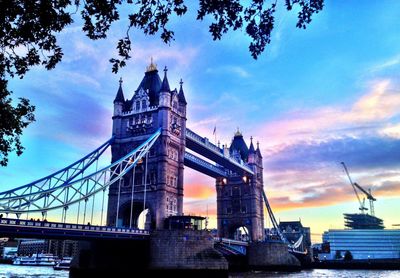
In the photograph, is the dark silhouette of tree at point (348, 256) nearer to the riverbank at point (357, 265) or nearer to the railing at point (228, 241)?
the riverbank at point (357, 265)

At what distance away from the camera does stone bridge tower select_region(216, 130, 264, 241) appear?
4080 inches

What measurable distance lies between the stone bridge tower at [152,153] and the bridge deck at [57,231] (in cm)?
1173

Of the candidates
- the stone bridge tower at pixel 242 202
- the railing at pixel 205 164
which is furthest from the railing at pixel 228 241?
the stone bridge tower at pixel 242 202

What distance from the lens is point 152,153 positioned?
66750 millimetres

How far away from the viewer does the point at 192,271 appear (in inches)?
2078

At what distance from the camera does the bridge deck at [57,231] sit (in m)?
40.8

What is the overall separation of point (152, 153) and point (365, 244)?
134 meters

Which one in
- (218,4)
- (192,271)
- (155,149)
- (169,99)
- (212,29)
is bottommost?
(192,271)

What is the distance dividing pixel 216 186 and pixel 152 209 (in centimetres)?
4749

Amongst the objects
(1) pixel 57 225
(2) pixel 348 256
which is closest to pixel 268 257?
(1) pixel 57 225

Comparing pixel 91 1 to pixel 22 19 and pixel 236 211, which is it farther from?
pixel 236 211

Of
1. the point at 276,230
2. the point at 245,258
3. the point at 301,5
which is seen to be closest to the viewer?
the point at 301,5

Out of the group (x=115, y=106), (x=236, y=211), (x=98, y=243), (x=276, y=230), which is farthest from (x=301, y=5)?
(x=276, y=230)

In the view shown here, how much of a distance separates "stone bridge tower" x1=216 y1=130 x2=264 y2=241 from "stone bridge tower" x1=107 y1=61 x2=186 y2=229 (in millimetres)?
36566
